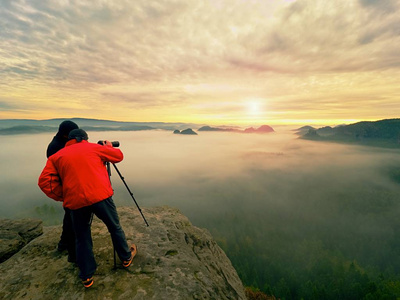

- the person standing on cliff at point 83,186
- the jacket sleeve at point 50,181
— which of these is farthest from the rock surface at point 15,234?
the jacket sleeve at point 50,181

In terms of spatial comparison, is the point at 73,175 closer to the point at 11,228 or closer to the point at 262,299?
the point at 11,228

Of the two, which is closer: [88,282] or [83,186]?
[83,186]

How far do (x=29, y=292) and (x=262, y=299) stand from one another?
44.3 meters

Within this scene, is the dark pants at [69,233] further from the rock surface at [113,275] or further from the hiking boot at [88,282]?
the hiking boot at [88,282]

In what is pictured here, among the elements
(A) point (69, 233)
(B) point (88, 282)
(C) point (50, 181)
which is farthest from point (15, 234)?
(C) point (50, 181)

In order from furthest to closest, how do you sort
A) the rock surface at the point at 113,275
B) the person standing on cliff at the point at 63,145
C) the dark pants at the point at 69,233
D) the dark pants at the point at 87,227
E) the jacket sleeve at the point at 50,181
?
the dark pants at the point at 69,233 → the person standing on cliff at the point at 63,145 → the rock surface at the point at 113,275 → the dark pants at the point at 87,227 → the jacket sleeve at the point at 50,181

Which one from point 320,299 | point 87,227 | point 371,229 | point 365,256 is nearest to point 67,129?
point 87,227

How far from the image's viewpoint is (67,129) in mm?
6395

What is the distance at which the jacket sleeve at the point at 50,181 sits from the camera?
16.3 ft

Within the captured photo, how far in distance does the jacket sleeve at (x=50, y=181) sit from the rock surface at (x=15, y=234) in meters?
5.50

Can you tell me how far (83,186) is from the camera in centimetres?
504

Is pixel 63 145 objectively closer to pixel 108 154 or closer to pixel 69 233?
pixel 108 154

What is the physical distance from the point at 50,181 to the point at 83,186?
0.86 metres

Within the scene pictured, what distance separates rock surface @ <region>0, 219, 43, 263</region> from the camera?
8.01 meters
